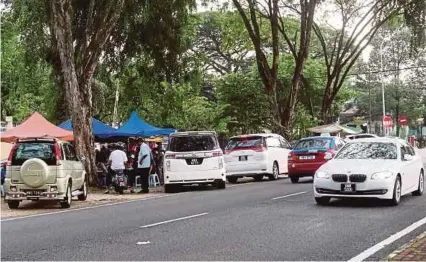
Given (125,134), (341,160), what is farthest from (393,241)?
(125,134)

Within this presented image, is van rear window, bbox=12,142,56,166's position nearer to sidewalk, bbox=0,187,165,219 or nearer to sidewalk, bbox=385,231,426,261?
sidewalk, bbox=0,187,165,219

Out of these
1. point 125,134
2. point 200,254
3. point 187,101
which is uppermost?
point 187,101

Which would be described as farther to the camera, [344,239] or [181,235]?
[181,235]

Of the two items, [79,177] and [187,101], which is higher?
[187,101]

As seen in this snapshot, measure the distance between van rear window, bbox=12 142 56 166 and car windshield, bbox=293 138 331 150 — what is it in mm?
9732

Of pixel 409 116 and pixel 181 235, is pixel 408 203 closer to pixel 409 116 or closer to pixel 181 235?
pixel 181 235

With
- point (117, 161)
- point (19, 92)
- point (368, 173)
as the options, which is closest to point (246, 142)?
point (117, 161)

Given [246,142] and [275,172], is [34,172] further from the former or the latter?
[275,172]

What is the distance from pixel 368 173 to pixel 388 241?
4.13 metres

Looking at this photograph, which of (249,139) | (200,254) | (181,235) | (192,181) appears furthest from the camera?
(249,139)

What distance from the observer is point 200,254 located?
8492mm

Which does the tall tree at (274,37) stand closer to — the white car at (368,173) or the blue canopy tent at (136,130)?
the blue canopy tent at (136,130)

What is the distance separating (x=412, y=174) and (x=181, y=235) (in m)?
7.37

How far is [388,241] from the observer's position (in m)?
9.38
